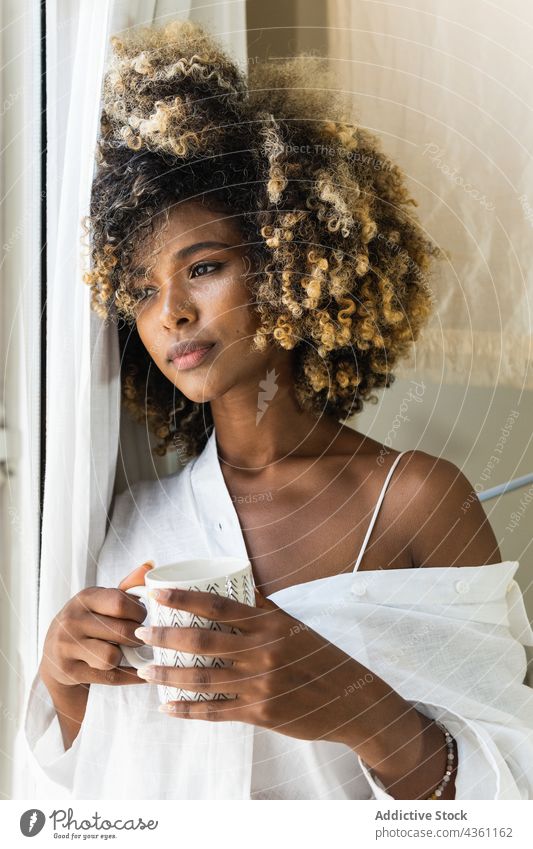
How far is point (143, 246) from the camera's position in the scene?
48 centimetres

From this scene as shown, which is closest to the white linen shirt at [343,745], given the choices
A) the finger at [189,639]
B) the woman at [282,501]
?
the woman at [282,501]

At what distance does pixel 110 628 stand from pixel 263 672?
0.08m

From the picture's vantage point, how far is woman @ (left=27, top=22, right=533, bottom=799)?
455mm

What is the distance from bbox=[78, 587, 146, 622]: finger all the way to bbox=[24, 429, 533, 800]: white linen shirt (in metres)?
0.08

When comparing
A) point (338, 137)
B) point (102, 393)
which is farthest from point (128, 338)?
point (338, 137)

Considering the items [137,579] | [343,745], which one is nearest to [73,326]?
[137,579]

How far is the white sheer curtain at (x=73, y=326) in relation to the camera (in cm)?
45

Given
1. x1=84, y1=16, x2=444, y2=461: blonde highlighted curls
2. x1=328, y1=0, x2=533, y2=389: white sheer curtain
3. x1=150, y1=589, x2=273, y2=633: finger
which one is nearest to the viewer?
x1=150, y1=589, x2=273, y2=633: finger

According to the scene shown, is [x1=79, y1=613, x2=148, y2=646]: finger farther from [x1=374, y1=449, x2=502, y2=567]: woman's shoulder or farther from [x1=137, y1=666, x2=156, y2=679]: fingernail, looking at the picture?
[x1=374, y1=449, x2=502, y2=567]: woman's shoulder

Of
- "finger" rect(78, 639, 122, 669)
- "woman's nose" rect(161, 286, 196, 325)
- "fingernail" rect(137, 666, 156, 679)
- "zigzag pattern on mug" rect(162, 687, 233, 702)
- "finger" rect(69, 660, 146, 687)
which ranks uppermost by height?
"woman's nose" rect(161, 286, 196, 325)

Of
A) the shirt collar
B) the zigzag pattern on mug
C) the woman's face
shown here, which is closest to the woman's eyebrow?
the woman's face

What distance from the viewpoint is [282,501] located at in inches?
20.6

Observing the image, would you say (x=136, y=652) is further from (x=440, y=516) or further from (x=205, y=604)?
(x=440, y=516)

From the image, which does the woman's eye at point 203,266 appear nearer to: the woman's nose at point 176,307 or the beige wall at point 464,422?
the woman's nose at point 176,307
